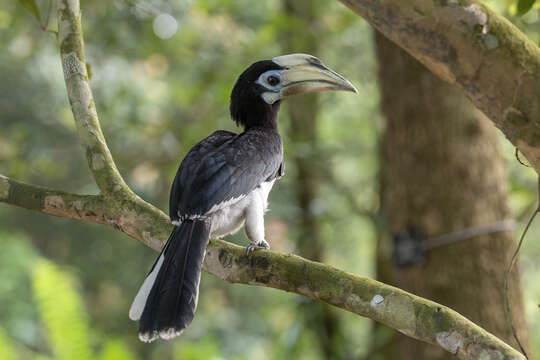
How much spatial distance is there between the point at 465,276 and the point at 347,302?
1.69 metres

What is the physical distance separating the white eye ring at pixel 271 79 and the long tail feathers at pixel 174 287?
728mm

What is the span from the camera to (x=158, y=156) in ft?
15.1

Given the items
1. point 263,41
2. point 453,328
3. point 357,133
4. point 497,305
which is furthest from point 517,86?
point 357,133

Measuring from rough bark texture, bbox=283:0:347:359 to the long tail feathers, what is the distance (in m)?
2.21

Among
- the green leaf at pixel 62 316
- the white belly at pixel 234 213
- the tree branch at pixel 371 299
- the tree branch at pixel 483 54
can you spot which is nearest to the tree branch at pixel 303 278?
the tree branch at pixel 371 299

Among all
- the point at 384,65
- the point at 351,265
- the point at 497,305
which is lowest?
the point at 351,265

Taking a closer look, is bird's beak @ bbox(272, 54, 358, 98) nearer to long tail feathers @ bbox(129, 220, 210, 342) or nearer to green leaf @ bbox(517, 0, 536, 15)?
green leaf @ bbox(517, 0, 536, 15)

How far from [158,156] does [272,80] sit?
238 centimetres

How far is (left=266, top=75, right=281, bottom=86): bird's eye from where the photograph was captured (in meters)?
2.35

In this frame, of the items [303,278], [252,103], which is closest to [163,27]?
[252,103]

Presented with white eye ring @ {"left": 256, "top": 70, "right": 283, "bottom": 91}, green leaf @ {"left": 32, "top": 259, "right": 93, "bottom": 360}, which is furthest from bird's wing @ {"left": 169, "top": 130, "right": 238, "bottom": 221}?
green leaf @ {"left": 32, "top": 259, "right": 93, "bottom": 360}

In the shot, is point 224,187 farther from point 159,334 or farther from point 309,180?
point 309,180

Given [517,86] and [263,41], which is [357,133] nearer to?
[263,41]

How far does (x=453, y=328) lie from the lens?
1.36m
